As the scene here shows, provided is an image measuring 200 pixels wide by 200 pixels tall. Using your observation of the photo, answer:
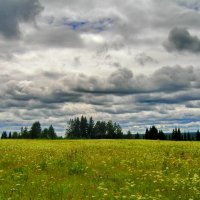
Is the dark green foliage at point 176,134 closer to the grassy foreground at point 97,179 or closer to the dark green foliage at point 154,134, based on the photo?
the dark green foliage at point 154,134

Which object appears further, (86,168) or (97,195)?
(86,168)

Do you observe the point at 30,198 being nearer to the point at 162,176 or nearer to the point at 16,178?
the point at 16,178

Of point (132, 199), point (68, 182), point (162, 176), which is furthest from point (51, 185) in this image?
point (162, 176)

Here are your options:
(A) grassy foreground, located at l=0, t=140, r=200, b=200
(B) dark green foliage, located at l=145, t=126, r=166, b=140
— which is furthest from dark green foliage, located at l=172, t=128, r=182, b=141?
(A) grassy foreground, located at l=0, t=140, r=200, b=200

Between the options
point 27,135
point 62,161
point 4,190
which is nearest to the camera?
point 4,190

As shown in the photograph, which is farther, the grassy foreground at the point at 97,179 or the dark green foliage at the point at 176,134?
the dark green foliage at the point at 176,134

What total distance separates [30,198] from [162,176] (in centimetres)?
789

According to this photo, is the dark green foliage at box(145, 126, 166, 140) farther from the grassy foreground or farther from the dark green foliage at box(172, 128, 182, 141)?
the grassy foreground

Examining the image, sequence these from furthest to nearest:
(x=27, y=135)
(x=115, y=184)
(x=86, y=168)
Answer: (x=27, y=135)
(x=86, y=168)
(x=115, y=184)

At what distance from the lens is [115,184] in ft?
55.0

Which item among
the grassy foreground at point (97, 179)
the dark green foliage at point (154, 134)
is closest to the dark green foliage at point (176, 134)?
the dark green foliage at point (154, 134)

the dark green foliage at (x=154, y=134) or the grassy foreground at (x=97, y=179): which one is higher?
the dark green foliage at (x=154, y=134)

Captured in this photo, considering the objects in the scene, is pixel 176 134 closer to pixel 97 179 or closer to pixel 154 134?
pixel 154 134

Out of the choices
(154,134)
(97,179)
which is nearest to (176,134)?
(154,134)
